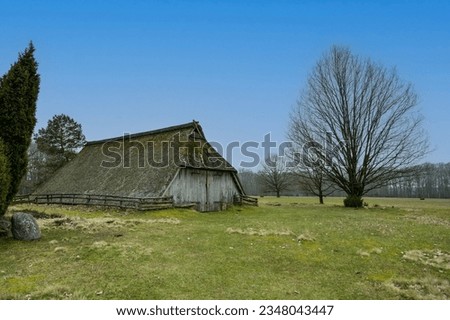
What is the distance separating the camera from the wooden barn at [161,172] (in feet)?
83.5

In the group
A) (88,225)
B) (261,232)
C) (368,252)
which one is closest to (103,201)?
(88,225)

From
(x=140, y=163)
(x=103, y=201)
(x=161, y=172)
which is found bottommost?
(x=103, y=201)

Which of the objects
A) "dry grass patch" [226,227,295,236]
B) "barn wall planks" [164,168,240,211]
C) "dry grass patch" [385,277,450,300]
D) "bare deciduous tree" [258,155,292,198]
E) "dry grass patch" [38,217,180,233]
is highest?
"bare deciduous tree" [258,155,292,198]

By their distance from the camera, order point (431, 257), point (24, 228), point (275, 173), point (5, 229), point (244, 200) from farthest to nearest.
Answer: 1. point (275, 173)
2. point (244, 200)
3. point (5, 229)
4. point (24, 228)
5. point (431, 257)

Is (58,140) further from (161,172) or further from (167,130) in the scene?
(161,172)

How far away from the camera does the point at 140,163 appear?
28.7 meters

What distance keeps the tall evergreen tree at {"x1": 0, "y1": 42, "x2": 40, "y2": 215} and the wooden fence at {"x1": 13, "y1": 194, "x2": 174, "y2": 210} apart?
1023 centimetres

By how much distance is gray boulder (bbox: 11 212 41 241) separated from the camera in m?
12.0

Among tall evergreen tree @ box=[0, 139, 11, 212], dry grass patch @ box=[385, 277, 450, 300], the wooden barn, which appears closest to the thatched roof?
A: the wooden barn

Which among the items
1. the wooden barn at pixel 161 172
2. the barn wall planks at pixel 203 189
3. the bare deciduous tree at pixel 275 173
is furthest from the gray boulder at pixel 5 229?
the bare deciduous tree at pixel 275 173

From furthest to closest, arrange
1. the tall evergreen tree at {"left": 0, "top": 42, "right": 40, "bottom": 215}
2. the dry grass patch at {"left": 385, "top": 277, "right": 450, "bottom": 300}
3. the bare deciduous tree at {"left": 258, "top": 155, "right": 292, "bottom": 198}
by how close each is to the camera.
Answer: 1. the bare deciduous tree at {"left": 258, "top": 155, "right": 292, "bottom": 198}
2. the tall evergreen tree at {"left": 0, "top": 42, "right": 40, "bottom": 215}
3. the dry grass patch at {"left": 385, "top": 277, "right": 450, "bottom": 300}

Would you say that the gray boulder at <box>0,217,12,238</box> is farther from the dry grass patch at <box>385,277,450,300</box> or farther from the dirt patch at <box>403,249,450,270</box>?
the dirt patch at <box>403,249,450,270</box>

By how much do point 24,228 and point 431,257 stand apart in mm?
14467

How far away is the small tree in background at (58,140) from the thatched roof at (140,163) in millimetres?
13019
